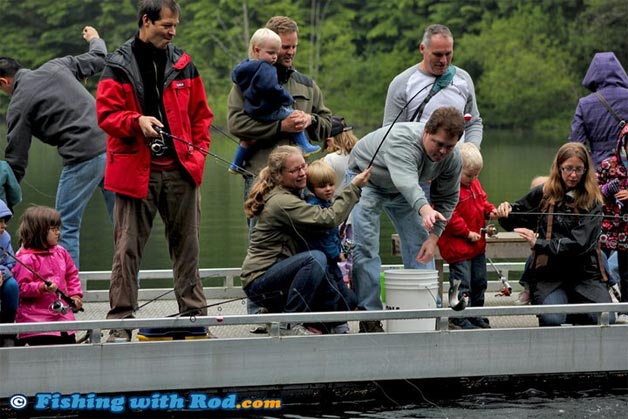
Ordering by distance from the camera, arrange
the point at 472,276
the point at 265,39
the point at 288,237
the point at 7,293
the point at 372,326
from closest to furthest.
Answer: the point at 7,293 < the point at 288,237 < the point at 372,326 < the point at 265,39 < the point at 472,276

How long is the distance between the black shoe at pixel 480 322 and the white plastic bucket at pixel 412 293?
20.8 inches

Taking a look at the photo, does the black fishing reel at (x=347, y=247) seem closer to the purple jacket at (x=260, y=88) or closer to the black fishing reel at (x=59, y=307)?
the purple jacket at (x=260, y=88)

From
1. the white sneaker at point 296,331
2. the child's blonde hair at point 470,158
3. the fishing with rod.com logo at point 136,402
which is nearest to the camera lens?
the fishing with rod.com logo at point 136,402

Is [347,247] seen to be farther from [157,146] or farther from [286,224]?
[157,146]

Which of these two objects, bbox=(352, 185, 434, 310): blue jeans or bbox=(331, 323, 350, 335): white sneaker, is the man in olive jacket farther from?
bbox=(331, 323, 350, 335): white sneaker

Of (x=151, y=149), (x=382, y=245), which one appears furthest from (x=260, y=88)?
(x=382, y=245)

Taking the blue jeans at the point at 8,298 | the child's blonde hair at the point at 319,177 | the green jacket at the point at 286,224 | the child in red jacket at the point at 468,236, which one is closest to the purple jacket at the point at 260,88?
the child's blonde hair at the point at 319,177

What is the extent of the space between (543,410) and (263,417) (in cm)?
152

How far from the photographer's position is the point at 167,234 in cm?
727

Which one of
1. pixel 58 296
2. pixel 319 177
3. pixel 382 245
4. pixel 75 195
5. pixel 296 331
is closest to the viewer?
pixel 58 296

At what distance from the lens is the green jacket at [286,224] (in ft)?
22.7

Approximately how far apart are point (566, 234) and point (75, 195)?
10.0ft

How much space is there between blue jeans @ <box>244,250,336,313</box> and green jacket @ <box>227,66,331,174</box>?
955 millimetres

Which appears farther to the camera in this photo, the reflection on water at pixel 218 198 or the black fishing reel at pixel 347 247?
the reflection on water at pixel 218 198
